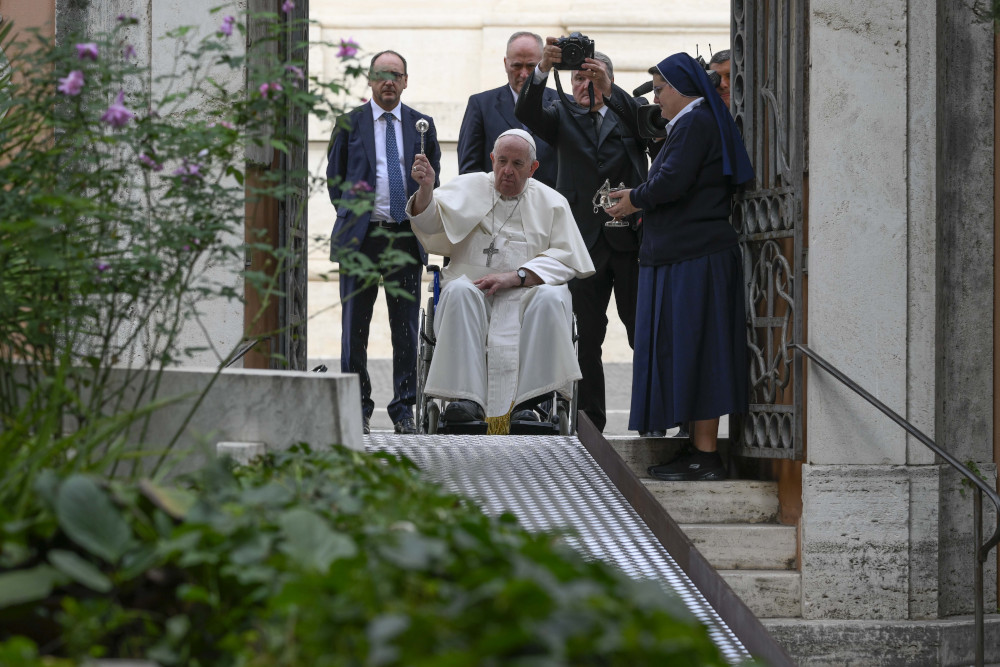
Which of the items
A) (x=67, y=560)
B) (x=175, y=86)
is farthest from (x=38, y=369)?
(x=175, y=86)

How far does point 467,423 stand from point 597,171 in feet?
6.91

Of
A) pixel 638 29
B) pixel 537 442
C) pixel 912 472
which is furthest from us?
pixel 638 29

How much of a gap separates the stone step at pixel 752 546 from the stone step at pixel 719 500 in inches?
6.8

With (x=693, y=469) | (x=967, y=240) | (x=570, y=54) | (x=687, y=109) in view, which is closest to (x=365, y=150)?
(x=570, y=54)

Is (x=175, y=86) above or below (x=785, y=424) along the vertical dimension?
above

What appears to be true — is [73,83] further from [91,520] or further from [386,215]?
[386,215]

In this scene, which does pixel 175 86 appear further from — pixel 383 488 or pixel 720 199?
pixel 383 488

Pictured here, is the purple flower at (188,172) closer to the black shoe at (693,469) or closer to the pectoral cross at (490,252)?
the black shoe at (693,469)

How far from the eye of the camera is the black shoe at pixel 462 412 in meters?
7.36

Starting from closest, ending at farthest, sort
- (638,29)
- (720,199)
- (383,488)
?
(383,488) < (720,199) < (638,29)

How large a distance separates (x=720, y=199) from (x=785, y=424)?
1.27 metres

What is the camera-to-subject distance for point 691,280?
725cm

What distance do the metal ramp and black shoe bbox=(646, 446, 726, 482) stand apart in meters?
1.25

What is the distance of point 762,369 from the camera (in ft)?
23.7
